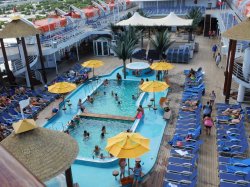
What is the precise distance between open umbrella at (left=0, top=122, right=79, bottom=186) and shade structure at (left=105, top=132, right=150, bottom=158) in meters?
2.07

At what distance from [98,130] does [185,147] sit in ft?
15.9

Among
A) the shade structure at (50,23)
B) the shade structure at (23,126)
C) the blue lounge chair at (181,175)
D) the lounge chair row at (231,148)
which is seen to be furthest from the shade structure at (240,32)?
the shade structure at (50,23)

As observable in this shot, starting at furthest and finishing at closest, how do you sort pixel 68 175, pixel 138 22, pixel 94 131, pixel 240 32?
pixel 138 22
pixel 94 131
pixel 240 32
pixel 68 175

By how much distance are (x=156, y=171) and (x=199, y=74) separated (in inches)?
407

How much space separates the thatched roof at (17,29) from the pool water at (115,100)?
587 cm

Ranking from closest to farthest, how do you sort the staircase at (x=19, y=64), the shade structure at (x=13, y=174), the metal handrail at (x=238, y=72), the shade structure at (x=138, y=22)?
the shade structure at (x=13, y=174) < the metal handrail at (x=238, y=72) < the staircase at (x=19, y=64) < the shade structure at (x=138, y=22)

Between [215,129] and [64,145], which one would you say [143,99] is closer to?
[215,129]

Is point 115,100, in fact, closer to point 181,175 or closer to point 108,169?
point 108,169

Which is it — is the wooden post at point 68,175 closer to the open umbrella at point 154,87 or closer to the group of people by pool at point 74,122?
the group of people by pool at point 74,122

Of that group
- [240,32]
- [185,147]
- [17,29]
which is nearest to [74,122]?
[185,147]

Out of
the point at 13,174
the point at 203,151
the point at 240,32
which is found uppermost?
the point at 13,174

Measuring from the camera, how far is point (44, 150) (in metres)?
6.83

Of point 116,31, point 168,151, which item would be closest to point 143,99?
point 168,151

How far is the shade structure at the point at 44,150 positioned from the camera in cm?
628
